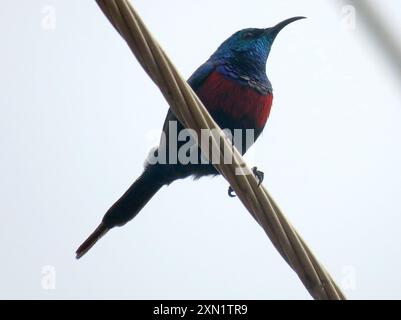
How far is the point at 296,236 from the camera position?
5.64 ft

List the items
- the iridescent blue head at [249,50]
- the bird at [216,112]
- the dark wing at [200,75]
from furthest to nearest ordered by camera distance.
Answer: the iridescent blue head at [249,50] < the dark wing at [200,75] < the bird at [216,112]

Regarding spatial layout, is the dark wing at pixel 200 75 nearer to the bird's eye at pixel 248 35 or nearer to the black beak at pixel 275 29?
the bird's eye at pixel 248 35

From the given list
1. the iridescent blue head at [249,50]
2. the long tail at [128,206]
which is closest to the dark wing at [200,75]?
the iridescent blue head at [249,50]

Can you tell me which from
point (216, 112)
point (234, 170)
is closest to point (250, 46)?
point (216, 112)

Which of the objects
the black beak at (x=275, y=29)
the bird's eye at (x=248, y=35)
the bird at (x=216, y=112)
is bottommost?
the bird at (x=216, y=112)

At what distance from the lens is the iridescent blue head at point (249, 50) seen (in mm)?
3828

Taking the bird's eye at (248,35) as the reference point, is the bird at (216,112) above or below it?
below

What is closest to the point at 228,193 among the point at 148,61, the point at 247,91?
the point at 247,91

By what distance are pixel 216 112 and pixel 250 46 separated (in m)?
0.81

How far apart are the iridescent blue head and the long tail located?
3.29 ft

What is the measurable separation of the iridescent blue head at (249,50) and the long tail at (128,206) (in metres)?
1.00

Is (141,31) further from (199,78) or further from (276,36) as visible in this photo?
(276,36)

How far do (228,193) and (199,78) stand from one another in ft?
2.72
